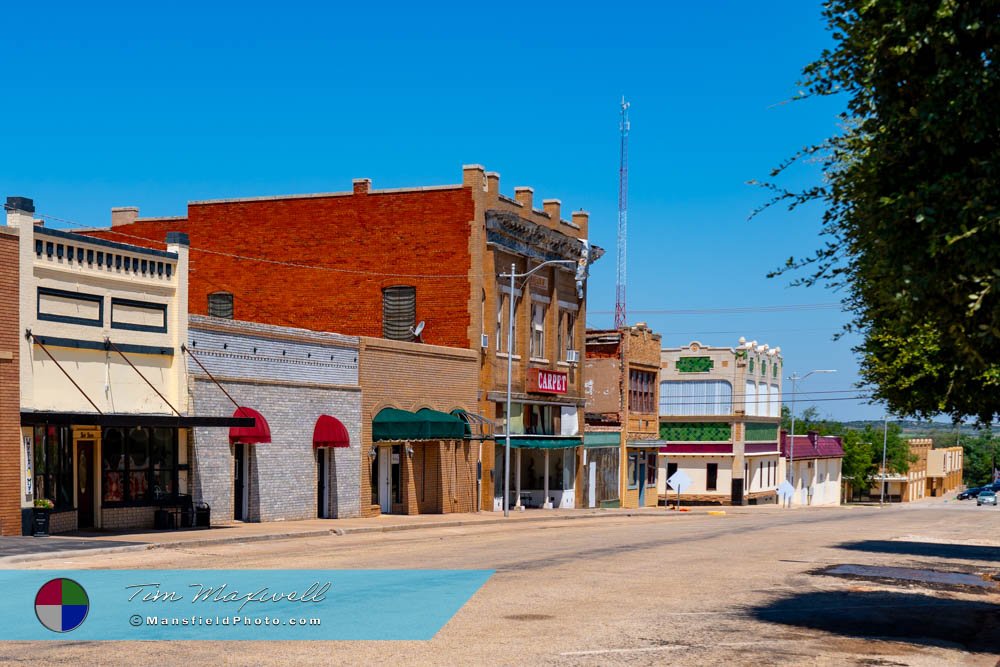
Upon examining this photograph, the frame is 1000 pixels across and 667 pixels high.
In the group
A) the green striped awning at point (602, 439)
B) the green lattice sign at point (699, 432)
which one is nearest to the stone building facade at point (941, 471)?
the green lattice sign at point (699, 432)

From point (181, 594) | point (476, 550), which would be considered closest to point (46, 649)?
point (181, 594)

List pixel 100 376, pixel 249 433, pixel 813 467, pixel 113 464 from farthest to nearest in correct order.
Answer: pixel 813 467, pixel 249 433, pixel 113 464, pixel 100 376

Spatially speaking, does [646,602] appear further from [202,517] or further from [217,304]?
[217,304]

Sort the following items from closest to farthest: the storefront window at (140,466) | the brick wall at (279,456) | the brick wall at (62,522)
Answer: the brick wall at (62,522) < the storefront window at (140,466) < the brick wall at (279,456)

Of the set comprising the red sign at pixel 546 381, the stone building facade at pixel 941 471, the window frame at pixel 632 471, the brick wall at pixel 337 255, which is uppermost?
the brick wall at pixel 337 255

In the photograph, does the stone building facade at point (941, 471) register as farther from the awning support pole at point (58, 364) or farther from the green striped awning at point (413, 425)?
the awning support pole at point (58, 364)

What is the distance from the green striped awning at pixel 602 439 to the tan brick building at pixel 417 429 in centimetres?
1199

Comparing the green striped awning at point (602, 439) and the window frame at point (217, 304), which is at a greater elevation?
the window frame at point (217, 304)

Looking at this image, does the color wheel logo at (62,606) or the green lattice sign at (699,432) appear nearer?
the color wheel logo at (62,606)

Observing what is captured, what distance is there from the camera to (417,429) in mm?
39500

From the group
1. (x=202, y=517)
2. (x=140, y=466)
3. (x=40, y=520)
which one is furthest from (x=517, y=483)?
(x=40, y=520)

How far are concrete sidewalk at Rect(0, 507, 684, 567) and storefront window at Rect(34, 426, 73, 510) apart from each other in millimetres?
1021

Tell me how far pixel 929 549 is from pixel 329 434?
17836 millimetres

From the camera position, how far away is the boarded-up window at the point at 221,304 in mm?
48500
